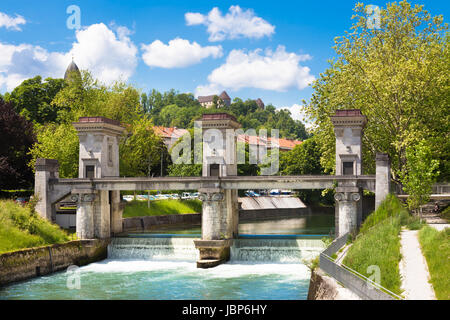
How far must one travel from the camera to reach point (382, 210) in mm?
36875

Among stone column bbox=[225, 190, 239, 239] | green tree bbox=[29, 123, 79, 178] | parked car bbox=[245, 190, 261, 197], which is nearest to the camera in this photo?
stone column bbox=[225, 190, 239, 239]

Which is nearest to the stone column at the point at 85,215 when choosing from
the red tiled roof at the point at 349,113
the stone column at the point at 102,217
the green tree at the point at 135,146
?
the stone column at the point at 102,217

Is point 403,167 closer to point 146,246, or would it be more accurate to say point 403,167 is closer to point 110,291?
point 146,246

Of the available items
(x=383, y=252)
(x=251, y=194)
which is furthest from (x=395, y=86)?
(x=251, y=194)

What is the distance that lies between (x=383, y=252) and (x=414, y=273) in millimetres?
2873

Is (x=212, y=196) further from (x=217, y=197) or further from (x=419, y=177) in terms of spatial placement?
(x=419, y=177)

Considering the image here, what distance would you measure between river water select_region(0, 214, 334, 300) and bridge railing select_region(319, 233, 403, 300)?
5865 millimetres

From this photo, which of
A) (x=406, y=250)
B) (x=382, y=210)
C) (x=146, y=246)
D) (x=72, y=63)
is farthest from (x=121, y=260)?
(x=72, y=63)

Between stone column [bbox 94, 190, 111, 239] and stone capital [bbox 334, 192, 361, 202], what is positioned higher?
stone capital [bbox 334, 192, 361, 202]

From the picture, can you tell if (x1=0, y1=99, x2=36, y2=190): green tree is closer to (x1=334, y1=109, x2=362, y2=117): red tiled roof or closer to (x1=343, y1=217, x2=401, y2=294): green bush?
(x1=334, y1=109, x2=362, y2=117): red tiled roof

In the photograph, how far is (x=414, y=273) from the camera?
2181 centimetres

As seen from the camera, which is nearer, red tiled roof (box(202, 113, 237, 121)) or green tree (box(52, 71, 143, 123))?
red tiled roof (box(202, 113, 237, 121))

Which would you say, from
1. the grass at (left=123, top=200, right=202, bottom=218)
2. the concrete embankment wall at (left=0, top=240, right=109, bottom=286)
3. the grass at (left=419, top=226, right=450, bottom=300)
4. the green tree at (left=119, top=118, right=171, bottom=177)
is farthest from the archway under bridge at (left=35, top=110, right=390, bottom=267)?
the grass at (left=123, top=200, right=202, bottom=218)

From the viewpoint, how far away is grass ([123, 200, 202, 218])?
6493cm
